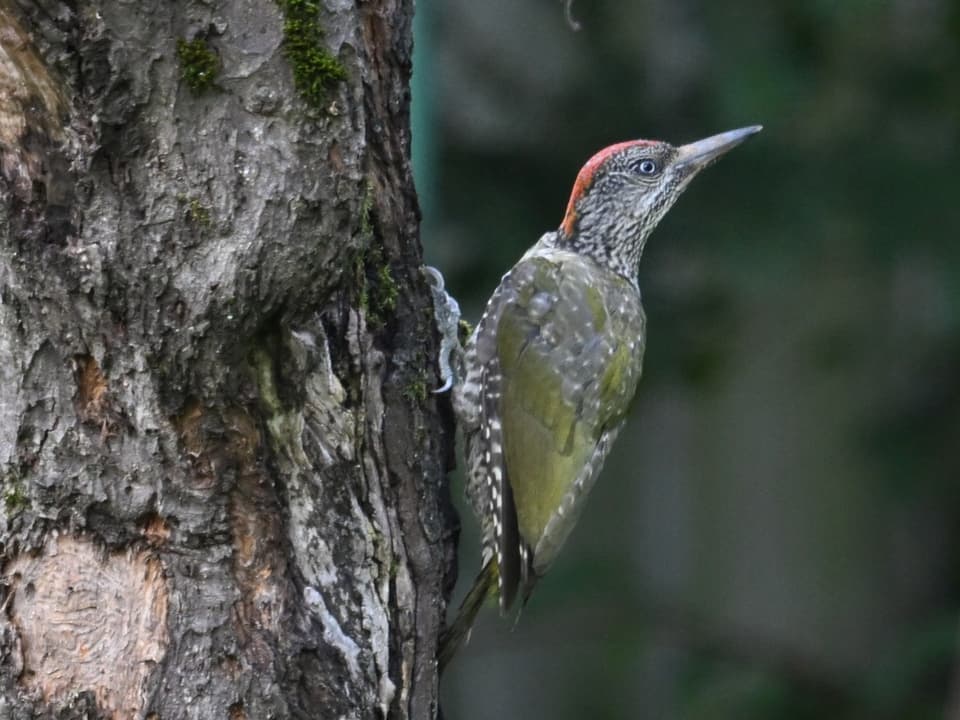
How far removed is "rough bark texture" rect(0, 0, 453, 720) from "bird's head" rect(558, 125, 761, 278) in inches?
63.3

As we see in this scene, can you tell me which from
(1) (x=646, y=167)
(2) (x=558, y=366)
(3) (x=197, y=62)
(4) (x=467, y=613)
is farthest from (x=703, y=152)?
(3) (x=197, y=62)

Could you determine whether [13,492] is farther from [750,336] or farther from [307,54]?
[750,336]

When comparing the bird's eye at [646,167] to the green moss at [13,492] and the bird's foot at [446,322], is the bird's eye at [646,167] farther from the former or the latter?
the green moss at [13,492]

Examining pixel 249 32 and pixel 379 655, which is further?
pixel 379 655

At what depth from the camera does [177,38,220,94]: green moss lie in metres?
2.38

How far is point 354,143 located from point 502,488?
1444 mm

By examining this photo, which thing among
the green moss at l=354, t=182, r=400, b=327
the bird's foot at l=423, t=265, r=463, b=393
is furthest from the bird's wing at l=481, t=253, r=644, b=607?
the green moss at l=354, t=182, r=400, b=327

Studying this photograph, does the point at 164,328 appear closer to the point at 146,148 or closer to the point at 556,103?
Answer: the point at 146,148

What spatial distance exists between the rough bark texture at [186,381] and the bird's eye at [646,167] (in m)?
1.67

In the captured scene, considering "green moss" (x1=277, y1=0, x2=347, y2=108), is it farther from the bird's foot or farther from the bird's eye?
the bird's eye

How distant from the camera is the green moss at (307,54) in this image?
240 centimetres

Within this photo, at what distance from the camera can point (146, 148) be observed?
243 centimetres

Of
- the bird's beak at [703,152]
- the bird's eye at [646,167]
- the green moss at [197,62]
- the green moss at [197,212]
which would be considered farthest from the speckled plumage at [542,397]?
the green moss at [197,62]

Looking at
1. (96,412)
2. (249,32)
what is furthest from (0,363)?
(249,32)
